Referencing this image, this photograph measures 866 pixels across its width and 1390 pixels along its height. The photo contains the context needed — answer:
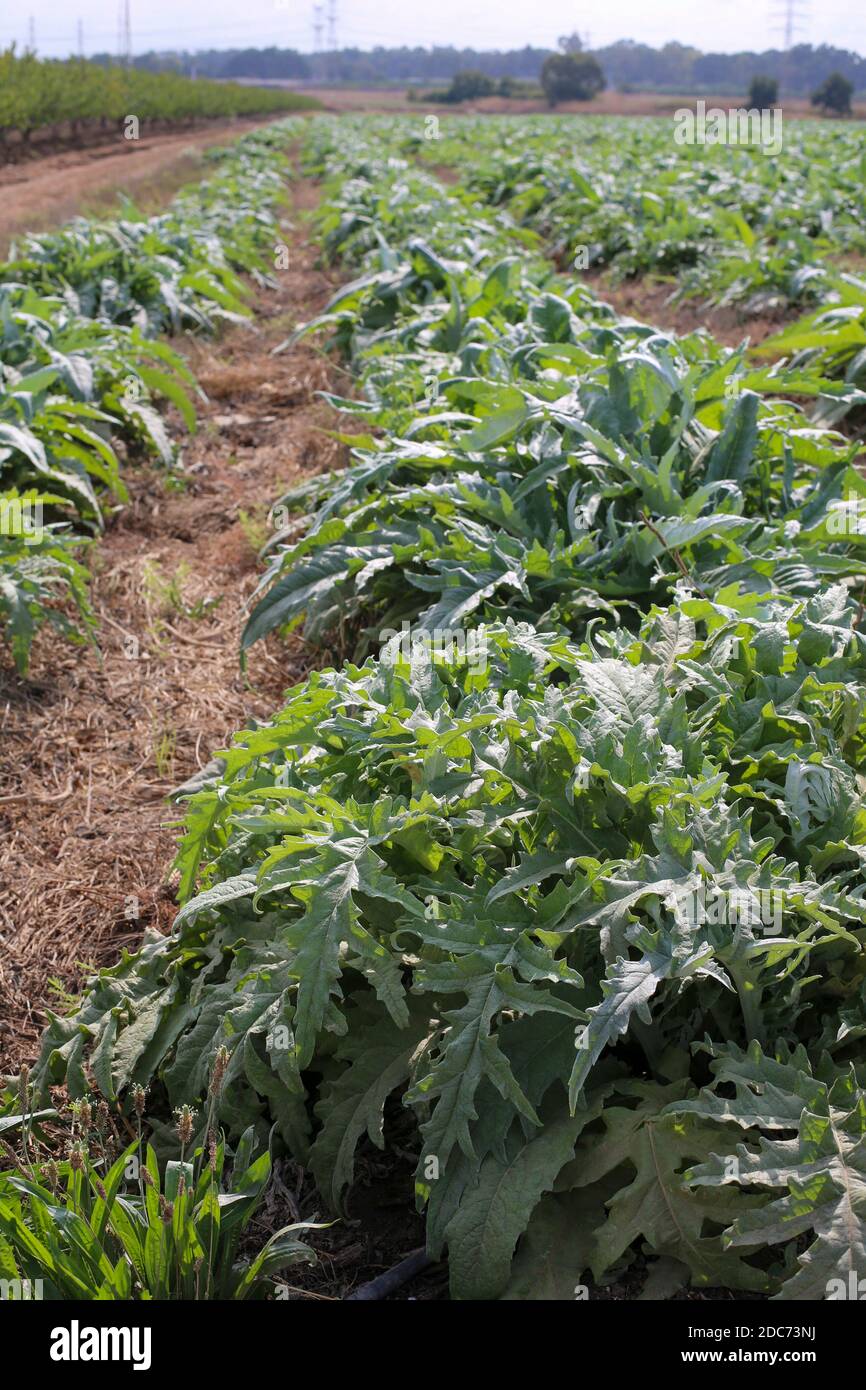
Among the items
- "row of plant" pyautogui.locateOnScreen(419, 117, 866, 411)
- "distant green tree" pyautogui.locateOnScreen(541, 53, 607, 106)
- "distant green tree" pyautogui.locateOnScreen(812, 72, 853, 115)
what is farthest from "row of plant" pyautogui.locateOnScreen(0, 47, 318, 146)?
"distant green tree" pyautogui.locateOnScreen(812, 72, 853, 115)

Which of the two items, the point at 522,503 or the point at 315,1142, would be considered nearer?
the point at 315,1142

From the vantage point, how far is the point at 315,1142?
2.15 metres

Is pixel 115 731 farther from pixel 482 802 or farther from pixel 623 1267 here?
pixel 623 1267

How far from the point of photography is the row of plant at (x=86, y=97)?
3045cm

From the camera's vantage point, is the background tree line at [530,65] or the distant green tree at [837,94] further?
the background tree line at [530,65]

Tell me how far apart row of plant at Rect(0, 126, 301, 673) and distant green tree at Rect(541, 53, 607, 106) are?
71648 millimetres

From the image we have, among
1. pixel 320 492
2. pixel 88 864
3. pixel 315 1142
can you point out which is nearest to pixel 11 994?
pixel 88 864

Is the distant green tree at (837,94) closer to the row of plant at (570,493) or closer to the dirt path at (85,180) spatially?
the dirt path at (85,180)

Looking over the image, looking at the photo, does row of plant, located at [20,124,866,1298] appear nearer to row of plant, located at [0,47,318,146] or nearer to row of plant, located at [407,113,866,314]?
row of plant, located at [407,113,866,314]

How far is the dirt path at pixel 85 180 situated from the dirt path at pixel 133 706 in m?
7.42

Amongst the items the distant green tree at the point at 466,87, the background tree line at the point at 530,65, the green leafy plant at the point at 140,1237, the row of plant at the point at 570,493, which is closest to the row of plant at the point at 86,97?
the distant green tree at the point at 466,87

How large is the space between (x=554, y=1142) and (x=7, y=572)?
290 cm

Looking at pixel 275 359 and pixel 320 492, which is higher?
pixel 275 359
